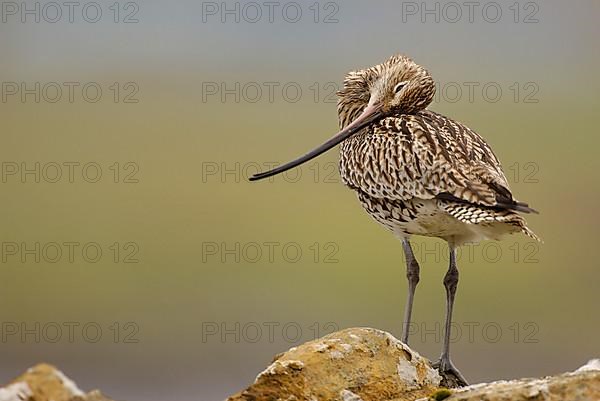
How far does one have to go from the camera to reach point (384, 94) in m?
9.68

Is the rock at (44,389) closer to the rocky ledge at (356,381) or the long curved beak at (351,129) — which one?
the rocky ledge at (356,381)

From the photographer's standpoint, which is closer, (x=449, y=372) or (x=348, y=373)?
(x=348, y=373)

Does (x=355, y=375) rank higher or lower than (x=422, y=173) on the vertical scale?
lower

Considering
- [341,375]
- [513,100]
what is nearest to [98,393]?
[341,375]

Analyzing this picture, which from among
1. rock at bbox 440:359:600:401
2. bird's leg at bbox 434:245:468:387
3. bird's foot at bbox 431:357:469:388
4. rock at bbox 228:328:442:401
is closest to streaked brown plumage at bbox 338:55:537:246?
bird's leg at bbox 434:245:468:387

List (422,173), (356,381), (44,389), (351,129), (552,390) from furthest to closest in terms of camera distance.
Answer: (351,129)
(422,173)
(356,381)
(44,389)
(552,390)

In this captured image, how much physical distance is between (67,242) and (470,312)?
27.0 feet

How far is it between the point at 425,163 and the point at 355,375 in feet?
7.19

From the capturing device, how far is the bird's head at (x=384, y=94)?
31.2 feet

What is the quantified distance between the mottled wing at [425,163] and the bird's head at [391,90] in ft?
0.74

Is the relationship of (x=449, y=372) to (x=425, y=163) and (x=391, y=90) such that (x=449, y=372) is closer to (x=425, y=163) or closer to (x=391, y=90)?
(x=425, y=163)

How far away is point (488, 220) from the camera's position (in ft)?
26.4

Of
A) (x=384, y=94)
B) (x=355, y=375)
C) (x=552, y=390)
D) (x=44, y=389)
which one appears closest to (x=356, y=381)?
(x=355, y=375)

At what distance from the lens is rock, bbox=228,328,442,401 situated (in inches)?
262
